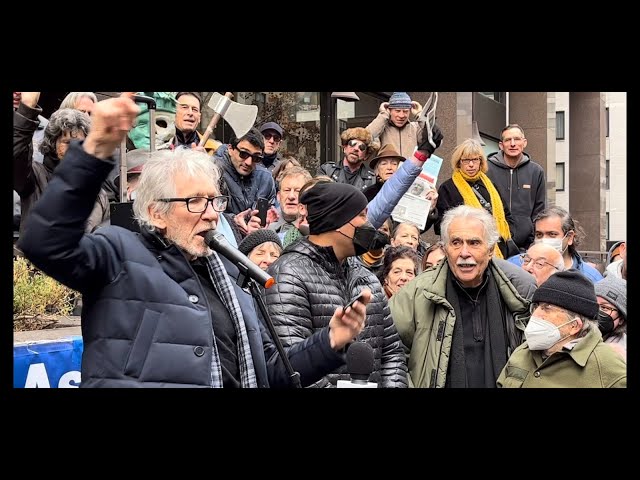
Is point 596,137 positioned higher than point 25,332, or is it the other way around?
point 596,137

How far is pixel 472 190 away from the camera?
9250 millimetres

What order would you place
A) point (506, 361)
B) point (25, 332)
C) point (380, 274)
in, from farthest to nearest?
point (380, 274)
point (25, 332)
point (506, 361)

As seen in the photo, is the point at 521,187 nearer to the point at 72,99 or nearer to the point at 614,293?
the point at 614,293

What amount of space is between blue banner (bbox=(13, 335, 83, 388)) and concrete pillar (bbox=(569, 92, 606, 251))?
2261 cm

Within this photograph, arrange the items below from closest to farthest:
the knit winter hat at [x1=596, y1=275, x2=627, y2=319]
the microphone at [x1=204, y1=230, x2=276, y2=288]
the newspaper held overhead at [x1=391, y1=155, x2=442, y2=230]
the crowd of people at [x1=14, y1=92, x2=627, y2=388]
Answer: the crowd of people at [x1=14, y1=92, x2=627, y2=388] < the microphone at [x1=204, y1=230, x2=276, y2=288] < the knit winter hat at [x1=596, y1=275, x2=627, y2=319] < the newspaper held overhead at [x1=391, y1=155, x2=442, y2=230]

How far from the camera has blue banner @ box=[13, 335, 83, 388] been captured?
496cm

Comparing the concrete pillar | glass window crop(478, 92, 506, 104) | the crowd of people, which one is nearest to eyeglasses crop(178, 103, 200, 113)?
the crowd of people

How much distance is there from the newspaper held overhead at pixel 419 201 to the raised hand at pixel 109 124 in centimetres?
529

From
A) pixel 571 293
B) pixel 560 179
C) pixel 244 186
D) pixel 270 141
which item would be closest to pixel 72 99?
pixel 244 186

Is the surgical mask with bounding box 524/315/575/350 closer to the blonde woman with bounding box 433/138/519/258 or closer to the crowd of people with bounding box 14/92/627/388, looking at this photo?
the crowd of people with bounding box 14/92/627/388

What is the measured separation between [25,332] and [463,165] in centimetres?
501

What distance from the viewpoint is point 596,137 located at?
26594 millimetres
